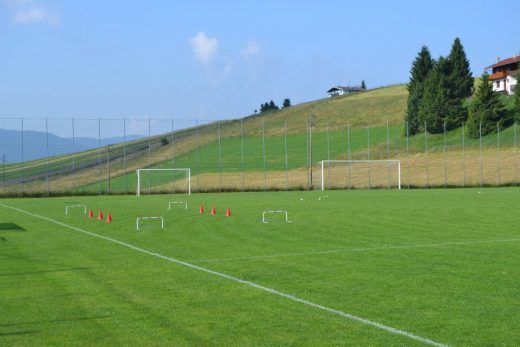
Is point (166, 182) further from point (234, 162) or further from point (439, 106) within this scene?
point (439, 106)

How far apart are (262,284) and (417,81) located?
84915 mm

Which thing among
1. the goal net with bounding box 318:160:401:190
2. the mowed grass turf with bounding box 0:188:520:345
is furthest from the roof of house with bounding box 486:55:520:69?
the mowed grass turf with bounding box 0:188:520:345

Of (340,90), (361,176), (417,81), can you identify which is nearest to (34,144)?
(361,176)

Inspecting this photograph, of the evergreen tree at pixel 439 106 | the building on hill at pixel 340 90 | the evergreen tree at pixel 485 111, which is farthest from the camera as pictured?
the building on hill at pixel 340 90

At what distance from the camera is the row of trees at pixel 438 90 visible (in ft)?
263

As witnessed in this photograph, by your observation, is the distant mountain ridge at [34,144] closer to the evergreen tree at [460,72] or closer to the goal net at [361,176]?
the goal net at [361,176]

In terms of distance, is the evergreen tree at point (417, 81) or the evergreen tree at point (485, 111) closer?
the evergreen tree at point (485, 111)

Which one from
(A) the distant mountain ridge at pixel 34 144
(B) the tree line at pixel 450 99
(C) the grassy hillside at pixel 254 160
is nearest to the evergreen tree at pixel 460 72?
(B) the tree line at pixel 450 99

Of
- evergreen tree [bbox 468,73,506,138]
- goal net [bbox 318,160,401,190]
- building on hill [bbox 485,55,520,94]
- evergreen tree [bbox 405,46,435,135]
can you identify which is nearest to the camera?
goal net [bbox 318,160,401,190]

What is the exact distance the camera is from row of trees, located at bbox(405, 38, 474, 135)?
80.1 metres

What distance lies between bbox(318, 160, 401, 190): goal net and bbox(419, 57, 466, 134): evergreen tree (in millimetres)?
11534

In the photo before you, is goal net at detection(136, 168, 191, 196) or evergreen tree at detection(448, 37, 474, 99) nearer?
goal net at detection(136, 168, 191, 196)

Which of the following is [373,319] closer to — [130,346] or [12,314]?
[130,346]

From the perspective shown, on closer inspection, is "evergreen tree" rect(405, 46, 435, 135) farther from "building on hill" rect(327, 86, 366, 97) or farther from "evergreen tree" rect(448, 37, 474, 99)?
"building on hill" rect(327, 86, 366, 97)
